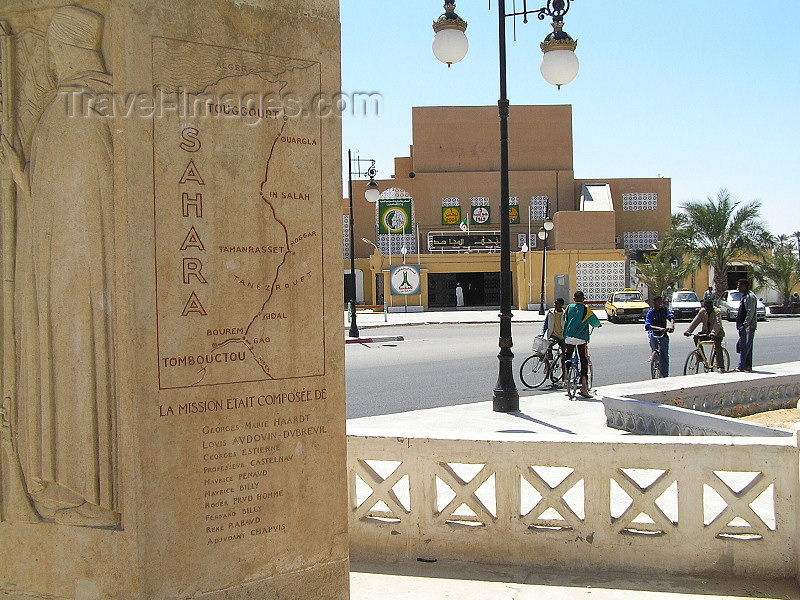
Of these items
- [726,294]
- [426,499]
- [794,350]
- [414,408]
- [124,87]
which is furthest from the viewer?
[726,294]

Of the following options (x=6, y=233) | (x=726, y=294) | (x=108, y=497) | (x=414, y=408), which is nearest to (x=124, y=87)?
(x=6, y=233)

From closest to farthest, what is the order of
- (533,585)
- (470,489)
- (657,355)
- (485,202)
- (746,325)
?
(533,585)
(470,489)
(657,355)
(746,325)
(485,202)

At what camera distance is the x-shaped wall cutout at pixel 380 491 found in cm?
441

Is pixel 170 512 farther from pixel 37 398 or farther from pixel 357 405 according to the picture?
pixel 357 405

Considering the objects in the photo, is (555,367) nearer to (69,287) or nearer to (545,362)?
(545,362)

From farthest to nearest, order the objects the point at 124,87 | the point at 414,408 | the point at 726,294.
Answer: the point at 726,294 → the point at 414,408 → the point at 124,87

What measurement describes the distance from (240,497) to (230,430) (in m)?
0.29

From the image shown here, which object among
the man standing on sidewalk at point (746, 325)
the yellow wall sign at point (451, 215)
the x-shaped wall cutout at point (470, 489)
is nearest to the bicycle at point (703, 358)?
the man standing on sidewalk at point (746, 325)

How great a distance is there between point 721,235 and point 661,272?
10.9 ft

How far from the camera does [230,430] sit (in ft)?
10.5

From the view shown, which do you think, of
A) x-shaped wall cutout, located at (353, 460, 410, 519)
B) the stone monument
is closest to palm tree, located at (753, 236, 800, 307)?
x-shaped wall cutout, located at (353, 460, 410, 519)

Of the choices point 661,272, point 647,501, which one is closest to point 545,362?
point 647,501

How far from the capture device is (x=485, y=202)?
160ft

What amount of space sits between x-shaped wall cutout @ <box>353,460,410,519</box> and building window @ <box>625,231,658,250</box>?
1888 inches
